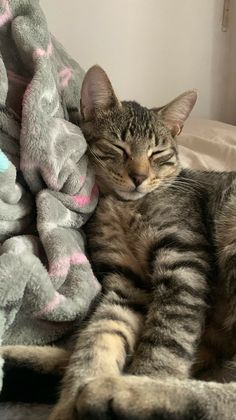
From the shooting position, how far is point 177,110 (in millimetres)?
1472

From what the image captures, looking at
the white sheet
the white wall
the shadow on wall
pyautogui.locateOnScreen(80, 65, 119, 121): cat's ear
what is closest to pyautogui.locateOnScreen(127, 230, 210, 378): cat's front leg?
pyautogui.locateOnScreen(80, 65, 119, 121): cat's ear

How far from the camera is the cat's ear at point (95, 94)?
1299 mm

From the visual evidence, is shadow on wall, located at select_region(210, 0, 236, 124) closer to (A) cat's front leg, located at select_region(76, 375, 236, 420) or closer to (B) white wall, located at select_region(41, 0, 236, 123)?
(B) white wall, located at select_region(41, 0, 236, 123)

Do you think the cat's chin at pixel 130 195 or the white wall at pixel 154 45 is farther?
the white wall at pixel 154 45

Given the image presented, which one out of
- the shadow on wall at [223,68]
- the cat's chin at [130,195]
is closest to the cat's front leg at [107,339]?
the cat's chin at [130,195]

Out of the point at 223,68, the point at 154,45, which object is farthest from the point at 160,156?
the point at 223,68

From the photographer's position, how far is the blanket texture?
95cm

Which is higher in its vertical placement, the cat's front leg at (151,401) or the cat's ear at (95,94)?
the cat's ear at (95,94)

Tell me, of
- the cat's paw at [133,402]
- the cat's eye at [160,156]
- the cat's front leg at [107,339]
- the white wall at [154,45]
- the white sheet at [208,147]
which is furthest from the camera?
the white wall at [154,45]

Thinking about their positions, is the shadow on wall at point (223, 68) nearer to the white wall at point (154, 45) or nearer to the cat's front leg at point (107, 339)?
the white wall at point (154, 45)

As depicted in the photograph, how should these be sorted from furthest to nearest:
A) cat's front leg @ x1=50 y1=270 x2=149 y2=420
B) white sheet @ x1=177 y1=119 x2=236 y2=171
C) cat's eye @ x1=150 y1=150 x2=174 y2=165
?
white sheet @ x1=177 y1=119 x2=236 y2=171
cat's eye @ x1=150 y1=150 x2=174 y2=165
cat's front leg @ x1=50 y1=270 x2=149 y2=420

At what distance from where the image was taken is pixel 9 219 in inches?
41.4

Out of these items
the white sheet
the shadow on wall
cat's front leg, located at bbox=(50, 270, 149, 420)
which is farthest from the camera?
the shadow on wall

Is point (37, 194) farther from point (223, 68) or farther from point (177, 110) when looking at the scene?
point (223, 68)
